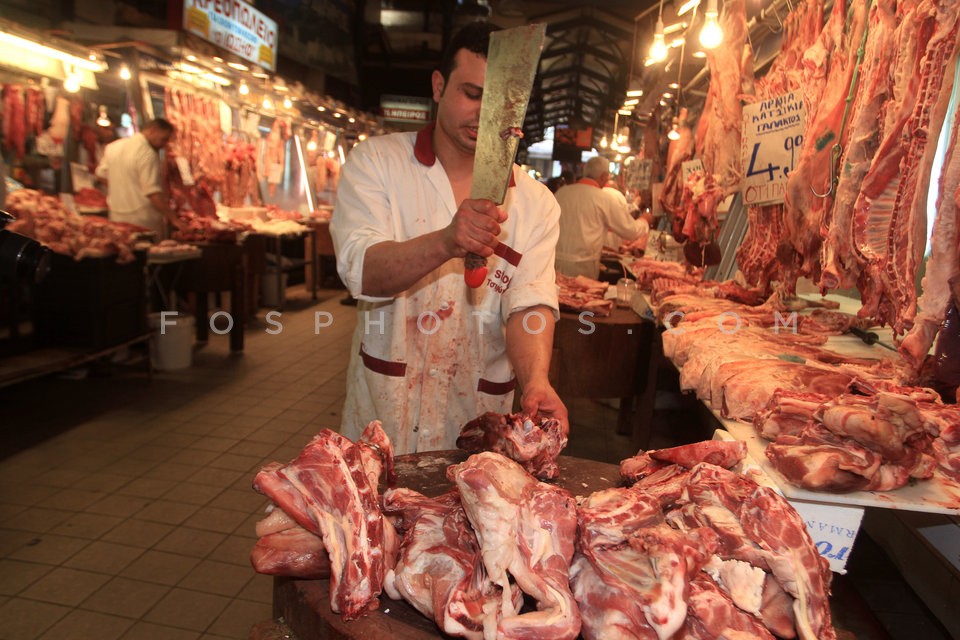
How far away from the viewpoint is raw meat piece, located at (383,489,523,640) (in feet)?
4.13

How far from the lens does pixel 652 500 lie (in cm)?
158

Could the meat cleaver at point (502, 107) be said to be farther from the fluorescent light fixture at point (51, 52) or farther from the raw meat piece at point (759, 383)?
the fluorescent light fixture at point (51, 52)

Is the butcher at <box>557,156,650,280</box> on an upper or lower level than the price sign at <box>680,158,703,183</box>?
lower

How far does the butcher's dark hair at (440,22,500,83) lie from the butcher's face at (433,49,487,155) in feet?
0.07

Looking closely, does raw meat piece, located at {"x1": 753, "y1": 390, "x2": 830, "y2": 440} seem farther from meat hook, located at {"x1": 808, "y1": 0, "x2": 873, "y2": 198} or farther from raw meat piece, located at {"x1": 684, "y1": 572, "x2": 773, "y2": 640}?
meat hook, located at {"x1": 808, "y1": 0, "x2": 873, "y2": 198}

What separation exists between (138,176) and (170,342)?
2263 mm

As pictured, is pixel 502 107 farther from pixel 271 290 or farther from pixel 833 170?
pixel 271 290

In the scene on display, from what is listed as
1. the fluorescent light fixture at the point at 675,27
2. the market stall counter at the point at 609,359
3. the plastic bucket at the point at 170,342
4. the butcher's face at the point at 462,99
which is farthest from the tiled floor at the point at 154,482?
the fluorescent light fixture at the point at 675,27

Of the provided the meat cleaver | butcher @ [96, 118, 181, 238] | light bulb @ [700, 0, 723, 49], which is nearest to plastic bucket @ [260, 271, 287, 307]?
butcher @ [96, 118, 181, 238]

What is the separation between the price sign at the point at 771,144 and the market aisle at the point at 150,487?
2.69m

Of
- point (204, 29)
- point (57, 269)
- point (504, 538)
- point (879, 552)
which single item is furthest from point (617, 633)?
point (204, 29)

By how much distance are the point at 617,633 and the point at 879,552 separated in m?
3.88

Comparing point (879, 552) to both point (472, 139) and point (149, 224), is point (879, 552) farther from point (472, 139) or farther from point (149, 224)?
point (149, 224)

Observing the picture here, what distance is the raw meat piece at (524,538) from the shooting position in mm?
1246
